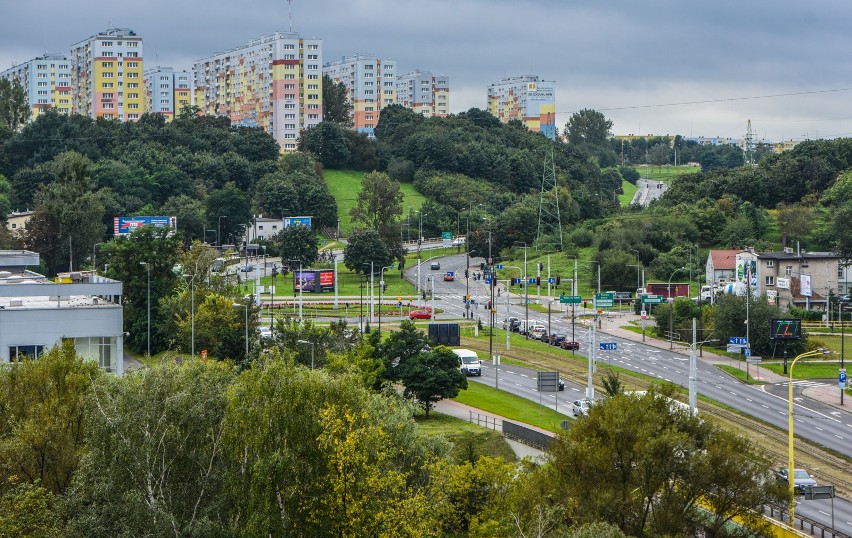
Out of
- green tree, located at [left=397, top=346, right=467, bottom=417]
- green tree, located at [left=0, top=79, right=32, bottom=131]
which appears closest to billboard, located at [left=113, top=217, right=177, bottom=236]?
green tree, located at [left=0, top=79, right=32, bottom=131]

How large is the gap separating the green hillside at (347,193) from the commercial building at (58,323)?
296ft

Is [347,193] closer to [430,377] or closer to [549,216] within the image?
[549,216]

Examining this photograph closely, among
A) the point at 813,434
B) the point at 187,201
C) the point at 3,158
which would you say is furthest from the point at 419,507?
the point at 3,158

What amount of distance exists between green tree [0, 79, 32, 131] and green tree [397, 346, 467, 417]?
453 feet

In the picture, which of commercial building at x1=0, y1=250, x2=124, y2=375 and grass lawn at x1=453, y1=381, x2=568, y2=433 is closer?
commercial building at x1=0, y1=250, x2=124, y2=375

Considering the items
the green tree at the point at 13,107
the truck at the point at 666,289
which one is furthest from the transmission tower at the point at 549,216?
the green tree at the point at 13,107

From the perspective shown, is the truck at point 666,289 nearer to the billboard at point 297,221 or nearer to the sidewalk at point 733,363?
the sidewalk at point 733,363

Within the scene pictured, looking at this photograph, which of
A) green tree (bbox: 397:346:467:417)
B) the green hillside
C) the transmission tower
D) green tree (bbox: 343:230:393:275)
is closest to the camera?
green tree (bbox: 397:346:467:417)

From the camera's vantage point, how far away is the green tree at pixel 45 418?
4162 centimetres

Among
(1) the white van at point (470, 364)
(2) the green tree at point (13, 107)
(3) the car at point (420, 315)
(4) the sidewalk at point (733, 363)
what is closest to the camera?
(4) the sidewalk at point (733, 363)

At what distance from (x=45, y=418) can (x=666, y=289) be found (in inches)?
3069

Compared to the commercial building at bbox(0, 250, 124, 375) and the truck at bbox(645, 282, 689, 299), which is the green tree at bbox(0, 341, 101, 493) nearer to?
the commercial building at bbox(0, 250, 124, 375)

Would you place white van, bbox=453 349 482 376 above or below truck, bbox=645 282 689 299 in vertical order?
below

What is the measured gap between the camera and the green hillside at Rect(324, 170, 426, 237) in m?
165
